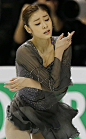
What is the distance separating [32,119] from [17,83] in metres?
0.32

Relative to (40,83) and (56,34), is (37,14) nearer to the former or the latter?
(40,83)

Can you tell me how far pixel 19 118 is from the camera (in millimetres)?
1701

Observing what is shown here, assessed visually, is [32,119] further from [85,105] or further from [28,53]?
[85,105]

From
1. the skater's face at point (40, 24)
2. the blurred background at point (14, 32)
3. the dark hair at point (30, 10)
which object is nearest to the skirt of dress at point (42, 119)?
the skater's face at point (40, 24)

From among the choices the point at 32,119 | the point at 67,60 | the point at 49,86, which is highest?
the point at 67,60

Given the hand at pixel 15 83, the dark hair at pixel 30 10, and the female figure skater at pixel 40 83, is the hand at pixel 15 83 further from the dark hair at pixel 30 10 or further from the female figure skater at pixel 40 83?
the dark hair at pixel 30 10

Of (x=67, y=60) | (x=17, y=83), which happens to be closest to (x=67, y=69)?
(x=67, y=60)

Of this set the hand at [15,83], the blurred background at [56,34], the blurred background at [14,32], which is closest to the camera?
the hand at [15,83]

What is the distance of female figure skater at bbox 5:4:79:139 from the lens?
1608 mm

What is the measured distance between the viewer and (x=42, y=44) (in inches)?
66.5

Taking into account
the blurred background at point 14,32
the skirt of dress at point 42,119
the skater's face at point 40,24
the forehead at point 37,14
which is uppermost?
the forehead at point 37,14

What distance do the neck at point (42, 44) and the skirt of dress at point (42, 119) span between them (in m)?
0.27

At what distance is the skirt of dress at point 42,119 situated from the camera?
171 cm

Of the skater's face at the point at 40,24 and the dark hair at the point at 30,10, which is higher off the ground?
the dark hair at the point at 30,10
